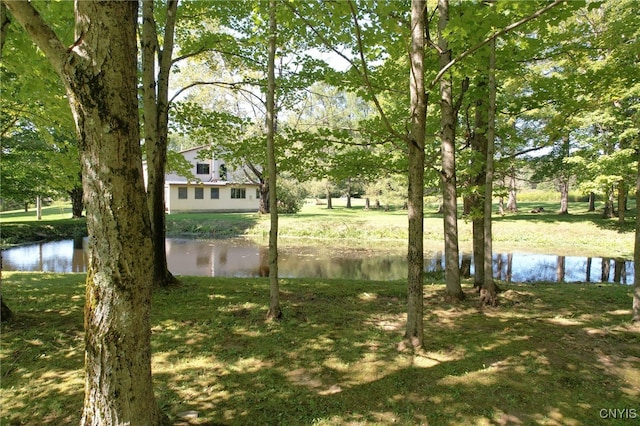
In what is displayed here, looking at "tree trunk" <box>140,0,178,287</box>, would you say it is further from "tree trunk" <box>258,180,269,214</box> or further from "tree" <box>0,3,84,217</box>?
"tree trunk" <box>258,180,269,214</box>

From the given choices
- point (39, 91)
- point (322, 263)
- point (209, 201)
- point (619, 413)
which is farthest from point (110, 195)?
point (209, 201)

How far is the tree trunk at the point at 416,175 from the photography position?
446cm

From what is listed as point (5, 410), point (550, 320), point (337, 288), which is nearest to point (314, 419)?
point (5, 410)

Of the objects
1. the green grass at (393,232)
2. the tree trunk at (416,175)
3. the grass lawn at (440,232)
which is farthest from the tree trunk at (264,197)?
the tree trunk at (416,175)

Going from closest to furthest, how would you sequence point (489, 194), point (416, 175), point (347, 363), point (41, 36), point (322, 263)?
point (41, 36) → point (347, 363) → point (416, 175) → point (489, 194) → point (322, 263)

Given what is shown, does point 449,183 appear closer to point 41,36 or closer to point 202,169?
point 41,36

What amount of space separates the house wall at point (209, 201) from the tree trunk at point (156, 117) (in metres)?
26.6

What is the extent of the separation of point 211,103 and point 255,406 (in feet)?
95.4

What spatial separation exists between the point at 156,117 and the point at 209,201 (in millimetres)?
29287

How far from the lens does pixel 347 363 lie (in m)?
4.38

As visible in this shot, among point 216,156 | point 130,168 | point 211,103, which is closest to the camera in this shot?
point 130,168

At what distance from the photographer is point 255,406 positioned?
350 centimetres

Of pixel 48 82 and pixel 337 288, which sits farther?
pixel 337 288

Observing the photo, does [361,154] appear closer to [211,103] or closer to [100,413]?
[100,413]
